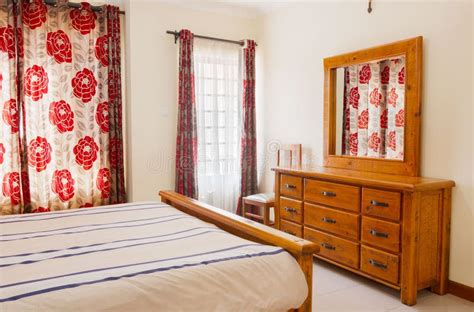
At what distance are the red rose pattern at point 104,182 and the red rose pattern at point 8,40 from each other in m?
1.37

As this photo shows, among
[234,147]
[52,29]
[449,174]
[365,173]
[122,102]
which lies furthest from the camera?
[234,147]

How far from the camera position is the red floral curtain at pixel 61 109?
12.0 feet

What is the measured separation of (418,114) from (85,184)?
319 cm

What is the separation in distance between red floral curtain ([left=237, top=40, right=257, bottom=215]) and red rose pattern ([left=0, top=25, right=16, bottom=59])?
95.5 inches

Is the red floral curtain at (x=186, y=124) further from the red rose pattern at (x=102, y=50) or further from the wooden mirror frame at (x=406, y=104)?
the wooden mirror frame at (x=406, y=104)

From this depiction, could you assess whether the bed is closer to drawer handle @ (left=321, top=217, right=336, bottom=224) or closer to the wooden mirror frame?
drawer handle @ (left=321, top=217, right=336, bottom=224)

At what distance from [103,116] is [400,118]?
9.41 ft

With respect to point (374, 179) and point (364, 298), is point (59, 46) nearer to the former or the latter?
point (374, 179)

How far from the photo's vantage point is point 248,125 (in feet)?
15.6

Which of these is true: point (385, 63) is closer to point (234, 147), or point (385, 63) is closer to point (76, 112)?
point (234, 147)

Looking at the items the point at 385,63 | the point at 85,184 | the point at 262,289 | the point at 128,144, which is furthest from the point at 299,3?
the point at 262,289

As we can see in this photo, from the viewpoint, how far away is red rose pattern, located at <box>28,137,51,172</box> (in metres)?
3.77

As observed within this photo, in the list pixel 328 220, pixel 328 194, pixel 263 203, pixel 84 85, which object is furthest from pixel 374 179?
pixel 84 85

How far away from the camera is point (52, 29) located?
12.6ft
